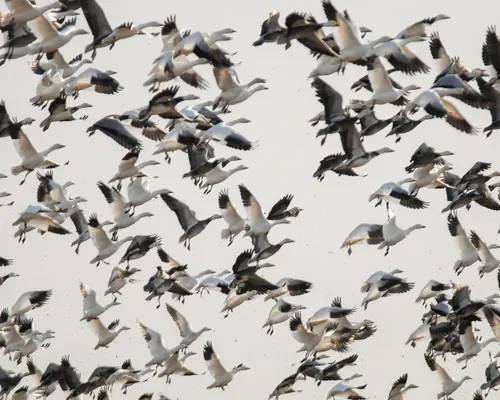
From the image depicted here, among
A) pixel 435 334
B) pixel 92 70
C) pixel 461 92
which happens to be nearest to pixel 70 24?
pixel 92 70

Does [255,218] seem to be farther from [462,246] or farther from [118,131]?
[462,246]

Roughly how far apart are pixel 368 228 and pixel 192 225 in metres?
2.57

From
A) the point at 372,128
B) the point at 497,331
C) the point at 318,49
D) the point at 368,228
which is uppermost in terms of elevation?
the point at 318,49

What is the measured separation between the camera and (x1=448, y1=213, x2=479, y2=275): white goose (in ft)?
69.3

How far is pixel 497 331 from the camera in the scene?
2050cm

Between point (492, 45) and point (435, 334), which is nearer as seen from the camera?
point (492, 45)

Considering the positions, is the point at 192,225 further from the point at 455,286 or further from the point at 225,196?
the point at 455,286

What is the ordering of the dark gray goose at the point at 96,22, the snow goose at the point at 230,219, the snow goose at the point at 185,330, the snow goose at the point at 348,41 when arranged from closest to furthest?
the snow goose at the point at 348,41, the dark gray goose at the point at 96,22, the snow goose at the point at 230,219, the snow goose at the point at 185,330

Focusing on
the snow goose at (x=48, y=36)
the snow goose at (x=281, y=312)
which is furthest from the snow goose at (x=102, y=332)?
the snow goose at (x=48, y=36)

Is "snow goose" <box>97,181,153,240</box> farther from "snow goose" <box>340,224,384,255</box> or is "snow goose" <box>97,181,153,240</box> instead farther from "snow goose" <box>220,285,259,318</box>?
"snow goose" <box>340,224,384,255</box>

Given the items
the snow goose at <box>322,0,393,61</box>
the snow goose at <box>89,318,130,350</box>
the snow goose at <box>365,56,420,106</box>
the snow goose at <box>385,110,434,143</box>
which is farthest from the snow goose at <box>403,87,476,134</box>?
the snow goose at <box>89,318,130,350</box>

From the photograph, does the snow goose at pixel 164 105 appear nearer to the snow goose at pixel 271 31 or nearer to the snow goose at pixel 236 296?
the snow goose at pixel 271 31

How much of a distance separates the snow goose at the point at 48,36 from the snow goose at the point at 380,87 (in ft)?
12.8

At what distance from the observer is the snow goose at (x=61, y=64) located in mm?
19891
